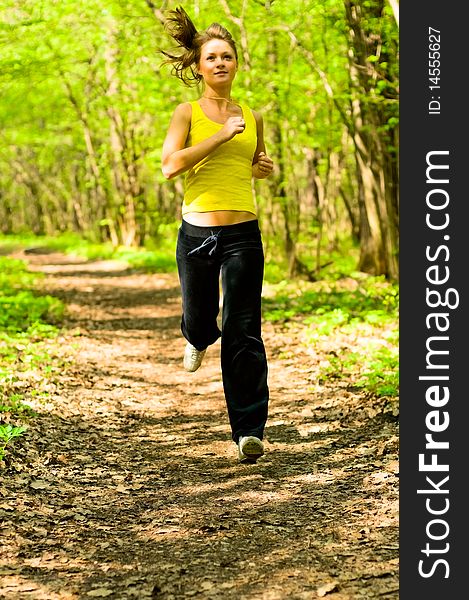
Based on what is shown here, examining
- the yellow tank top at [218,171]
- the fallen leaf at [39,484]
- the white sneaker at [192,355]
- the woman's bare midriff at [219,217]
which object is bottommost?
the fallen leaf at [39,484]

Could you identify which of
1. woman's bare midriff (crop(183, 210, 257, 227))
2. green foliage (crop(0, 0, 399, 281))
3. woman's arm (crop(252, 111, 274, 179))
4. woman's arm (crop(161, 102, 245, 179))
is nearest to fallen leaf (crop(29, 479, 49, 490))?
woman's bare midriff (crop(183, 210, 257, 227))

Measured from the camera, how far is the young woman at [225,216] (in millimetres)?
4496

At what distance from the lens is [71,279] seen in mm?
19578

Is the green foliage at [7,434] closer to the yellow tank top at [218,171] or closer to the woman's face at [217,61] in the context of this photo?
the yellow tank top at [218,171]

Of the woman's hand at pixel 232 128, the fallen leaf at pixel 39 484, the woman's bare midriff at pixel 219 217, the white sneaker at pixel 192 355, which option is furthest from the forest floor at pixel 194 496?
the woman's hand at pixel 232 128

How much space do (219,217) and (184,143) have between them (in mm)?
464

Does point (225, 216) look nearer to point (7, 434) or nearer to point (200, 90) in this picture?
point (7, 434)

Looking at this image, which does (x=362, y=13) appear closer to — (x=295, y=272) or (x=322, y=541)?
(x=295, y=272)

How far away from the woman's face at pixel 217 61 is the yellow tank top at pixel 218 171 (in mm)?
189

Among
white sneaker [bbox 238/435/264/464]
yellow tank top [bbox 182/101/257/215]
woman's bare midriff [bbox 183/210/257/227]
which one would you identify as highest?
yellow tank top [bbox 182/101/257/215]

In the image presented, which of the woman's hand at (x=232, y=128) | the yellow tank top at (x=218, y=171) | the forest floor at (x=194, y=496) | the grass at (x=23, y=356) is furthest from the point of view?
the grass at (x=23, y=356)

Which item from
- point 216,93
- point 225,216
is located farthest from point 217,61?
point 225,216

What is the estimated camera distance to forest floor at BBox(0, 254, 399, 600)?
332 cm

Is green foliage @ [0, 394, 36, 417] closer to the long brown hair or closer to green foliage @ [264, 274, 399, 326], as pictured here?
the long brown hair
